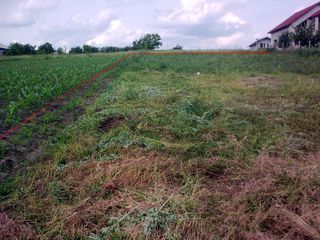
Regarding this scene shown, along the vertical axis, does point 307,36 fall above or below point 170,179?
above

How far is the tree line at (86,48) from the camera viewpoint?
134 feet

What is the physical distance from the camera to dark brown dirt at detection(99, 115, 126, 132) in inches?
212

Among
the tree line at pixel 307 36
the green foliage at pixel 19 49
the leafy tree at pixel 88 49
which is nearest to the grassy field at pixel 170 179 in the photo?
the tree line at pixel 307 36

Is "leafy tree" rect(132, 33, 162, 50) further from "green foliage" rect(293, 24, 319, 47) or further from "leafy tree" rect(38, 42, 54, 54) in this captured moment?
"green foliage" rect(293, 24, 319, 47)

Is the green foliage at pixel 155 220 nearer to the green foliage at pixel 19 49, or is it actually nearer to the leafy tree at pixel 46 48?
the green foliage at pixel 19 49

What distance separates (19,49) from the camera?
40781mm

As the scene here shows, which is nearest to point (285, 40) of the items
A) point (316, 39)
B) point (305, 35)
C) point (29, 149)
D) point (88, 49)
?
point (305, 35)

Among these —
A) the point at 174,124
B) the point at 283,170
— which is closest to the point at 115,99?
the point at 174,124

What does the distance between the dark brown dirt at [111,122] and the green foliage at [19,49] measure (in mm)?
40464

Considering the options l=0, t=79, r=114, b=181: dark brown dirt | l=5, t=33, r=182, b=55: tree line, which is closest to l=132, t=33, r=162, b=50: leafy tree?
l=5, t=33, r=182, b=55: tree line

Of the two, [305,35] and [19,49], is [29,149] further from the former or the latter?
[19,49]

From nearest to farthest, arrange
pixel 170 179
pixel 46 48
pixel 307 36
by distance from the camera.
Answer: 1. pixel 170 179
2. pixel 307 36
3. pixel 46 48

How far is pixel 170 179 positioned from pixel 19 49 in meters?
43.5

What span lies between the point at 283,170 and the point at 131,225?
6.05ft
